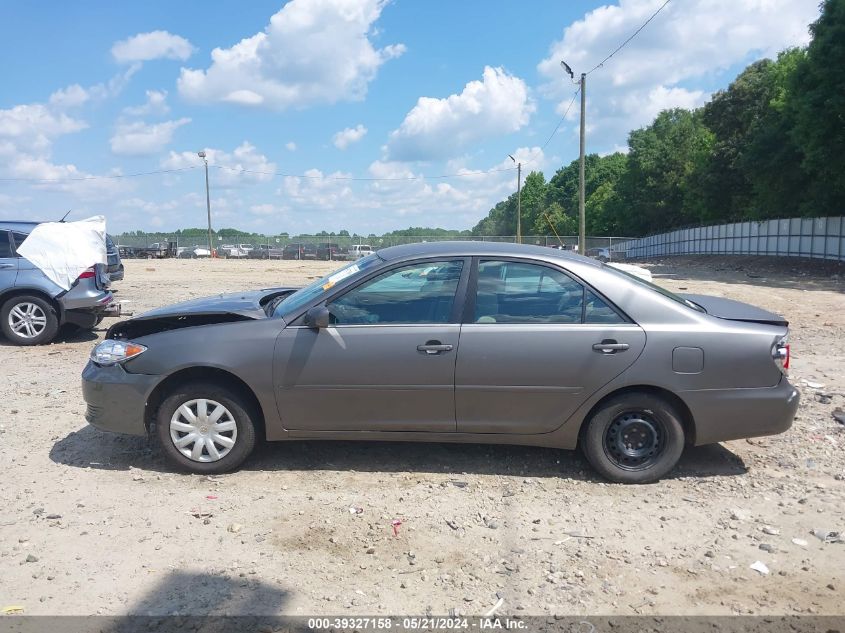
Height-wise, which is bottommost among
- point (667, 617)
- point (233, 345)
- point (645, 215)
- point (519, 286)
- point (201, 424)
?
point (667, 617)

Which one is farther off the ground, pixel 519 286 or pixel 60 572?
pixel 519 286

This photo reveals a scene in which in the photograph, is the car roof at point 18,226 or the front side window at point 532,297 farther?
the car roof at point 18,226

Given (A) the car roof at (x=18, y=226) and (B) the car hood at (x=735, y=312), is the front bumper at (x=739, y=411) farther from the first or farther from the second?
(A) the car roof at (x=18, y=226)

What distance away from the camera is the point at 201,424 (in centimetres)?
454

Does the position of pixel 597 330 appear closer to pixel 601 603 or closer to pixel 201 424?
pixel 601 603

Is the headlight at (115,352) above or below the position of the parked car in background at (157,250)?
below

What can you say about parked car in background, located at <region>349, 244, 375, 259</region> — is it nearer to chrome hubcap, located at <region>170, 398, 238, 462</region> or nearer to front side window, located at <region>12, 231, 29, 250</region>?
front side window, located at <region>12, 231, 29, 250</region>

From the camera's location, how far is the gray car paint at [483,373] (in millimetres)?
4340

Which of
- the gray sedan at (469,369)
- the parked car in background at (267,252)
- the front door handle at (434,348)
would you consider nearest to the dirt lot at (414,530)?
the gray sedan at (469,369)

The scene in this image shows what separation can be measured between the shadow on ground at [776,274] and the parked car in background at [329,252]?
2978cm

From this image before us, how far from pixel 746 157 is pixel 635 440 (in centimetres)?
3317

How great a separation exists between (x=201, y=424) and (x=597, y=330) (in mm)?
2798

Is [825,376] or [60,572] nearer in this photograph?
[60,572]

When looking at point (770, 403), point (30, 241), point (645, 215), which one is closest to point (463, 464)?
point (770, 403)
